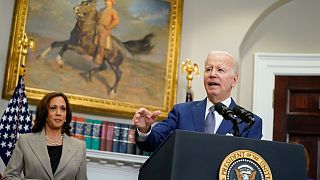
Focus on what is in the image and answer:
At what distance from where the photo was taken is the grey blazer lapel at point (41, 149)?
11.8 feet

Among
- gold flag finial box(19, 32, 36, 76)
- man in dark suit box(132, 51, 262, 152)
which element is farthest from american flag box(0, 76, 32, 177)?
man in dark suit box(132, 51, 262, 152)

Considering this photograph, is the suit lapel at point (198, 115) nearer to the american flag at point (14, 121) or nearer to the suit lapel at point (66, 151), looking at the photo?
the suit lapel at point (66, 151)

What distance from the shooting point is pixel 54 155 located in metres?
3.71

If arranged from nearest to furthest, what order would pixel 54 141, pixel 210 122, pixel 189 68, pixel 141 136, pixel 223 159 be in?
pixel 223 159 < pixel 141 136 < pixel 210 122 < pixel 54 141 < pixel 189 68

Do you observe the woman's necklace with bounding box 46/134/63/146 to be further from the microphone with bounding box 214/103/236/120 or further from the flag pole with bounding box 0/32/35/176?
the microphone with bounding box 214/103/236/120

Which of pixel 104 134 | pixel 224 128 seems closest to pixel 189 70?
pixel 104 134

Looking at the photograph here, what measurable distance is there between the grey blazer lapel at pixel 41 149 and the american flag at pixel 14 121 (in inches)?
35.6

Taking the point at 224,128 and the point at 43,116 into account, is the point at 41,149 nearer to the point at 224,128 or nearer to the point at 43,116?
the point at 43,116

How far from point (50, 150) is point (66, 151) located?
12 cm

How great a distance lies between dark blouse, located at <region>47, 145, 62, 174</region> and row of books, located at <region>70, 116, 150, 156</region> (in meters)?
1.21

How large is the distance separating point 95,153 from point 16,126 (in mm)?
823

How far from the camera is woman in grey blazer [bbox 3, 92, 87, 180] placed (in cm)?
360

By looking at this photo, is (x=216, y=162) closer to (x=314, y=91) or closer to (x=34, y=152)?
(x=34, y=152)

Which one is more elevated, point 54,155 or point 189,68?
point 189,68
